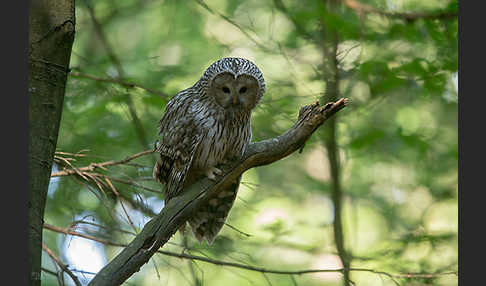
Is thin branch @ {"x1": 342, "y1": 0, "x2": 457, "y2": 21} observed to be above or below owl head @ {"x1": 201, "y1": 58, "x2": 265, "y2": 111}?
above

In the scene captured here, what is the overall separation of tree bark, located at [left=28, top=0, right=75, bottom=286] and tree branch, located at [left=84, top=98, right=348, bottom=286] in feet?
1.58

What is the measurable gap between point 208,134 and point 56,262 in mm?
1304

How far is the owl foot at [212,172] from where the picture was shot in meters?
3.52

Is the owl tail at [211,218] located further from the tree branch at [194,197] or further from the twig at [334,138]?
the twig at [334,138]

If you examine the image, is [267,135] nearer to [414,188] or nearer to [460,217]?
[460,217]

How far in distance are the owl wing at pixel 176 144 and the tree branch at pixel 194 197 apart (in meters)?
0.32

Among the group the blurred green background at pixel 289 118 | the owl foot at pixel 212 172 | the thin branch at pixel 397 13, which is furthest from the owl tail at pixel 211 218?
the thin branch at pixel 397 13

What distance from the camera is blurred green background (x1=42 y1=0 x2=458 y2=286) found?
465cm

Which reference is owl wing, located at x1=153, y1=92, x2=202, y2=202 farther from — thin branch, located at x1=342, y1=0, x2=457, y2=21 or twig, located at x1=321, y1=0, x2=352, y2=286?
thin branch, located at x1=342, y1=0, x2=457, y2=21

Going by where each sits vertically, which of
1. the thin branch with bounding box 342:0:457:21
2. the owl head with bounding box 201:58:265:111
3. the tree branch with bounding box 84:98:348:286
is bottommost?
the tree branch with bounding box 84:98:348:286

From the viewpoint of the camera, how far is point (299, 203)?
8258 millimetres

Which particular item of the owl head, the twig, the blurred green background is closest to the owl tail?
the blurred green background

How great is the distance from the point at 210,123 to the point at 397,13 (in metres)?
2.85

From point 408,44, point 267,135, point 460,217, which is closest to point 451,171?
point 408,44
